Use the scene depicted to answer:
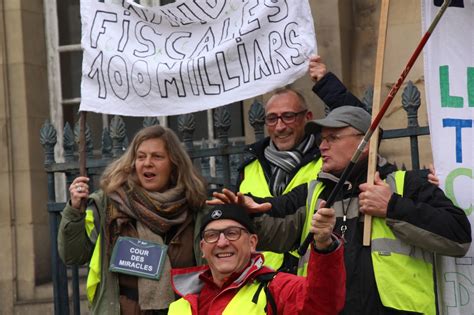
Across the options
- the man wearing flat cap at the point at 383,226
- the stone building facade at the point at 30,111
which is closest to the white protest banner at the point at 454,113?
the man wearing flat cap at the point at 383,226

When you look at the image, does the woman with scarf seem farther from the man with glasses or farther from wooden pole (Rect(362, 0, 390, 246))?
wooden pole (Rect(362, 0, 390, 246))

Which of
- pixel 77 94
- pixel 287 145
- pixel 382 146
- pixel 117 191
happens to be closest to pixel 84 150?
pixel 117 191

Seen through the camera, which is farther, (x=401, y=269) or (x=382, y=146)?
(x=382, y=146)

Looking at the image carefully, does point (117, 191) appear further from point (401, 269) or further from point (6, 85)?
point (6, 85)

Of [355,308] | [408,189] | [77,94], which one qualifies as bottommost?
[355,308]

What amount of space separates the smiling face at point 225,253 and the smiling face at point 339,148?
2.31 feet

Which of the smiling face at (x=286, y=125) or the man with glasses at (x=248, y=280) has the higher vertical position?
the smiling face at (x=286, y=125)

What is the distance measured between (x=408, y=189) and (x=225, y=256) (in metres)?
1.04

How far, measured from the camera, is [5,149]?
411 inches

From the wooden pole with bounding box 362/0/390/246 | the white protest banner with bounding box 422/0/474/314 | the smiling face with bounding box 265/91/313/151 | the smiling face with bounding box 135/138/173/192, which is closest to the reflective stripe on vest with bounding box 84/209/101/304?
the smiling face with bounding box 135/138/173/192

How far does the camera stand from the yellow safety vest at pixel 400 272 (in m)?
6.23

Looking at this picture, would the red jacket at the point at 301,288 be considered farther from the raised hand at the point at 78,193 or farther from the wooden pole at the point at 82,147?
the wooden pole at the point at 82,147

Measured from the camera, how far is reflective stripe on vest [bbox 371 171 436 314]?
6.23 m

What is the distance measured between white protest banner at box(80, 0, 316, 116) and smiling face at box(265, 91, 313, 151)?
0.09 m
